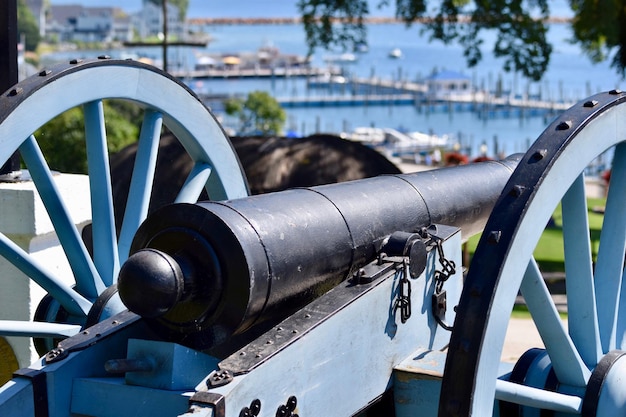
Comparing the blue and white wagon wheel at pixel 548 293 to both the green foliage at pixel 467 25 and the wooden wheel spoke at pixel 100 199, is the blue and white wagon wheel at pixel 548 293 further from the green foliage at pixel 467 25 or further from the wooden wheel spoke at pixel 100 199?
the green foliage at pixel 467 25

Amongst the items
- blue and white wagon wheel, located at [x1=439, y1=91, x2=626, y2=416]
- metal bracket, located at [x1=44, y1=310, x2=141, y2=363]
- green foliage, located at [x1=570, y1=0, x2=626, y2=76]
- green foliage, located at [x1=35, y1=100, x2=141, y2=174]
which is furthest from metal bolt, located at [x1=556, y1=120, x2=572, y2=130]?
green foliage, located at [x1=35, y1=100, x2=141, y2=174]

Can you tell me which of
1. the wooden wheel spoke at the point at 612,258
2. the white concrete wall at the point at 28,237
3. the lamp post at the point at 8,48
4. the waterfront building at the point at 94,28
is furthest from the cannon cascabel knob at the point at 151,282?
the waterfront building at the point at 94,28

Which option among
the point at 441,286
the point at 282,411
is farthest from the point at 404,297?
the point at 282,411

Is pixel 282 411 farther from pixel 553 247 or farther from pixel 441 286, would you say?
pixel 553 247

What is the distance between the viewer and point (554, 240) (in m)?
15.2

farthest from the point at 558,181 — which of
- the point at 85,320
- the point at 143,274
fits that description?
the point at 85,320

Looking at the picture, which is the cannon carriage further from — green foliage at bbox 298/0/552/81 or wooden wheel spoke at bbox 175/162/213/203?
green foliage at bbox 298/0/552/81

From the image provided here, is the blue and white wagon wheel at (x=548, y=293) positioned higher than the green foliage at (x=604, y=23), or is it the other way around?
the green foliage at (x=604, y=23)

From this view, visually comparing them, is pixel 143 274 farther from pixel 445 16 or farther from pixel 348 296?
pixel 445 16

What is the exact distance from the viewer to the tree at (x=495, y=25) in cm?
1362

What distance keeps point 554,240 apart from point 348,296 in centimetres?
1267

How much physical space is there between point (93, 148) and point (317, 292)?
4.34ft

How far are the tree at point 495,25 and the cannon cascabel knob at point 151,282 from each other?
462 inches

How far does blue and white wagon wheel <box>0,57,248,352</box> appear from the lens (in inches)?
140
